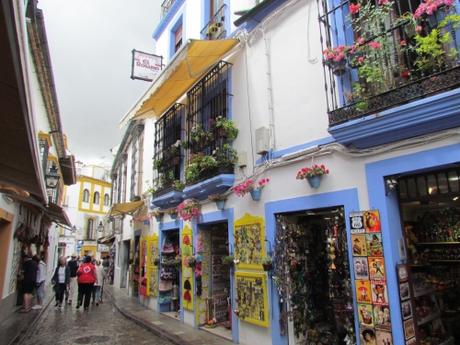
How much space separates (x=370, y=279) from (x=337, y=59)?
2.97 m

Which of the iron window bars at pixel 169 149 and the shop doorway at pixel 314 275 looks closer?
the shop doorway at pixel 314 275

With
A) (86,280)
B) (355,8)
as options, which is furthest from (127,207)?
(355,8)

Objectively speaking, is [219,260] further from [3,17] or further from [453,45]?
[3,17]

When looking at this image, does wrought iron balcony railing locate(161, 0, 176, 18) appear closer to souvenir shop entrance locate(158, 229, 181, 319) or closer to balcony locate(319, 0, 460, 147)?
souvenir shop entrance locate(158, 229, 181, 319)

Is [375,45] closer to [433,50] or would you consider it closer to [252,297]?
[433,50]

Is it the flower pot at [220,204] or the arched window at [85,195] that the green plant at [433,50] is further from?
the arched window at [85,195]

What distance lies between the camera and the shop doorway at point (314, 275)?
5.77 meters

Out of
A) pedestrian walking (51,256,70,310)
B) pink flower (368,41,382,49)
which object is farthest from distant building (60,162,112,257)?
pink flower (368,41,382,49)

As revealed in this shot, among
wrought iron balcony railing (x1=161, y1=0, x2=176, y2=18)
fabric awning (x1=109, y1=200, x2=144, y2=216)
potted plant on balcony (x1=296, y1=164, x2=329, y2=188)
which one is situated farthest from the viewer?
fabric awning (x1=109, y1=200, x2=144, y2=216)

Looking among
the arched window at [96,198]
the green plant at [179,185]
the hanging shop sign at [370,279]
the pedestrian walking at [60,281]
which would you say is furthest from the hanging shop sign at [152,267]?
the arched window at [96,198]

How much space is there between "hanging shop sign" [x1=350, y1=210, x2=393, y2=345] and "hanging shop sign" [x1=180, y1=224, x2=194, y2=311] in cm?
478

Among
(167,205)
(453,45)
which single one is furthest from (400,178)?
(167,205)

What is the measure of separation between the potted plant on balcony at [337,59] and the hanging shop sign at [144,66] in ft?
25.4

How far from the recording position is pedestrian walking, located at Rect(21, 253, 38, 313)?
11008 millimetres
